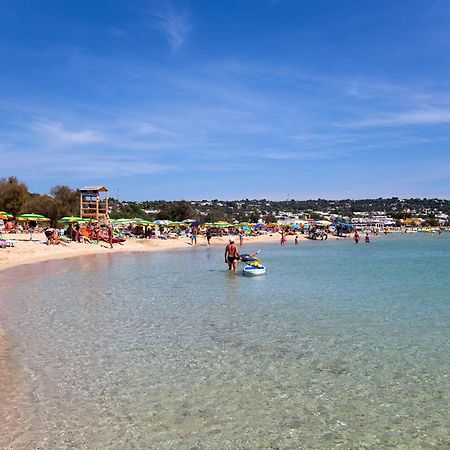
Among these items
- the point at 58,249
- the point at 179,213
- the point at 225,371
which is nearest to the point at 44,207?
the point at 58,249

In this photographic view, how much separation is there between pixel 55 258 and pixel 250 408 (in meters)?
25.5

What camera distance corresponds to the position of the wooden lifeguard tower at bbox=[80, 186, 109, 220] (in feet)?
155

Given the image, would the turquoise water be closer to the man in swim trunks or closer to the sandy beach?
the man in swim trunks

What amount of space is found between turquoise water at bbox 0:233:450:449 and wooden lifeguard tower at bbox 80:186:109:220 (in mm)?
33314

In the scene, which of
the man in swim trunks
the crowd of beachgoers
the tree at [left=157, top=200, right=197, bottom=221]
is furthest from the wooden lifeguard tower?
the tree at [left=157, top=200, right=197, bottom=221]

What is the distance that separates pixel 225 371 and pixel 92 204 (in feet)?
141

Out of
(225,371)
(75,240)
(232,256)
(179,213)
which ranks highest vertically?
(179,213)

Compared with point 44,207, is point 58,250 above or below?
below

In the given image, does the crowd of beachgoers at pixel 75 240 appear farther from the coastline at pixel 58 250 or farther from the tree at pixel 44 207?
the tree at pixel 44 207

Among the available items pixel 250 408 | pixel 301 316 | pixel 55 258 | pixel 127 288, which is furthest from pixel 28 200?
pixel 250 408

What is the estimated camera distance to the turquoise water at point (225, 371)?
514 cm

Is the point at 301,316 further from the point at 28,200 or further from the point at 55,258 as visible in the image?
the point at 28,200

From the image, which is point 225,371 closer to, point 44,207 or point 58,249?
point 58,249

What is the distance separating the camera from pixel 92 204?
48000 mm
